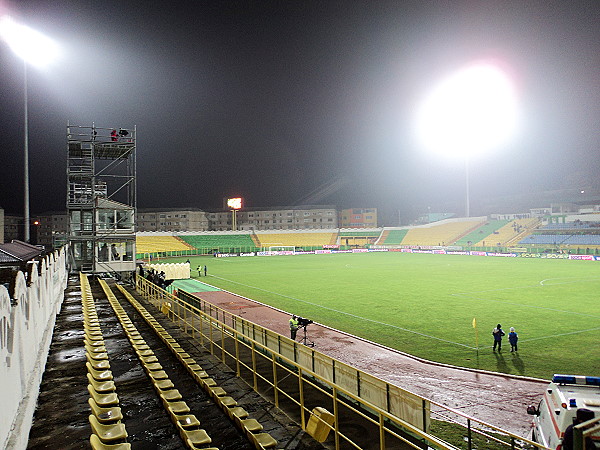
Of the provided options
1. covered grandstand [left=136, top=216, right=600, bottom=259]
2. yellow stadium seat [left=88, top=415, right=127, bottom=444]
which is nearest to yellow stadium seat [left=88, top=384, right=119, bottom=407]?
yellow stadium seat [left=88, top=415, right=127, bottom=444]

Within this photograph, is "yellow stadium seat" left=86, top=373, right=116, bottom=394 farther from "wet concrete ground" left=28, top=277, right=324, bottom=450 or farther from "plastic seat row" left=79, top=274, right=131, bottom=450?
"wet concrete ground" left=28, top=277, right=324, bottom=450

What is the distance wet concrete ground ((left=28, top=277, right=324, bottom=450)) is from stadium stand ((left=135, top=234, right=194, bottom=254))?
214ft

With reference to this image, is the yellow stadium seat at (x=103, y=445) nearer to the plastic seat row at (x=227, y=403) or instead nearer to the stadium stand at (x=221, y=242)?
the plastic seat row at (x=227, y=403)

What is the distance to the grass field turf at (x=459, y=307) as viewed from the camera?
53.8 ft

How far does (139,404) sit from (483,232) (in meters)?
91.8

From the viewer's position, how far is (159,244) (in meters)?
80.9

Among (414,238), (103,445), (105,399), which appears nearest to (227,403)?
(105,399)

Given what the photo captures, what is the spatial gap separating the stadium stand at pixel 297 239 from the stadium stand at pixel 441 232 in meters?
18.4

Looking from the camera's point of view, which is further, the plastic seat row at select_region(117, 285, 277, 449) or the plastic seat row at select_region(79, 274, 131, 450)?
the plastic seat row at select_region(117, 285, 277, 449)

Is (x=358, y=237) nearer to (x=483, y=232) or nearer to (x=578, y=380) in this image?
(x=483, y=232)

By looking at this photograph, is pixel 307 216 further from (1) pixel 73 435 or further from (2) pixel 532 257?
(1) pixel 73 435

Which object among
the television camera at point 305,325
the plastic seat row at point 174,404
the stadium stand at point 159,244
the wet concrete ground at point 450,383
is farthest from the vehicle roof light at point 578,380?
the stadium stand at point 159,244

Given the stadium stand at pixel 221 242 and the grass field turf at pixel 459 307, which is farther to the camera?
the stadium stand at pixel 221 242

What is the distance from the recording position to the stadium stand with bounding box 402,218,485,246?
302ft
